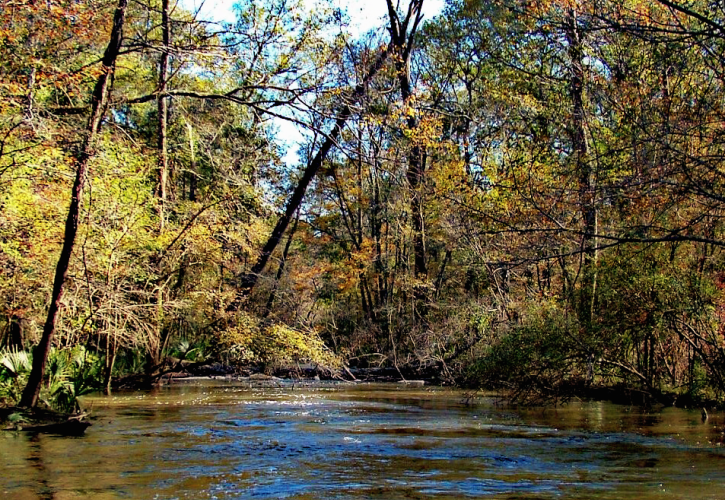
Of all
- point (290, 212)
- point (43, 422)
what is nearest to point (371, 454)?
point (43, 422)

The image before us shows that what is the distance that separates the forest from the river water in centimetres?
116

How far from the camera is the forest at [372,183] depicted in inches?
428

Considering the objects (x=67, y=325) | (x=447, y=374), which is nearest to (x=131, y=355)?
(x=67, y=325)

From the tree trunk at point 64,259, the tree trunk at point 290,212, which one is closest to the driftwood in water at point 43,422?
the tree trunk at point 64,259

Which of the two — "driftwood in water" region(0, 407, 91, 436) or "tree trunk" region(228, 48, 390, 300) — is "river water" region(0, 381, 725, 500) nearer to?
"driftwood in water" region(0, 407, 91, 436)

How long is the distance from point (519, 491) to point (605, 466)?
2017 mm

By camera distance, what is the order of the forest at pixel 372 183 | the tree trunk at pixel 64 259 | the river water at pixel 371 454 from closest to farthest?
1. the river water at pixel 371 454
2. the forest at pixel 372 183
3. the tree trunk at pixel 64 259

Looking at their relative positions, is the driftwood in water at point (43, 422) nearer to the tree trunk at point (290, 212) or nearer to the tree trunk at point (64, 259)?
the tree trunk at point (64, 259)

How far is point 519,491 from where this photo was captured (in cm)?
762

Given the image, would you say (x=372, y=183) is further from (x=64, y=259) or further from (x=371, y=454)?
(x=371, y=454)

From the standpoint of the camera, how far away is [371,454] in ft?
32.8

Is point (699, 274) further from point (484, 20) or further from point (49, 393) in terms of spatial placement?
point (484, 20)

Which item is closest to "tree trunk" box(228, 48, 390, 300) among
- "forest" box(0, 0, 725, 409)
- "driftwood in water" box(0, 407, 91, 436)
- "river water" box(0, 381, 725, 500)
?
"forest" box(0, 0, 725, 409)

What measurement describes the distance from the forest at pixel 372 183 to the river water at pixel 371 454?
1159 mm
